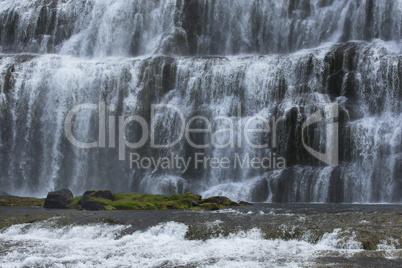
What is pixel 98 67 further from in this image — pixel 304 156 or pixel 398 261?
pixel 398 261

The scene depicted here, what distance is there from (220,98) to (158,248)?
20.4 m

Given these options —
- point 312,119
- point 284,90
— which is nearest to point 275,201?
point 312,119

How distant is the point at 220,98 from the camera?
116ft

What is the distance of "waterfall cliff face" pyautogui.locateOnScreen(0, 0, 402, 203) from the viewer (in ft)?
100

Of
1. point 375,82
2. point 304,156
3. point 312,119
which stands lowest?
point 304,156

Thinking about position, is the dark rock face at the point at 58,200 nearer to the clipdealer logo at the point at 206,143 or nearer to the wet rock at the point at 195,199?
the wet rock at the point at 195,199

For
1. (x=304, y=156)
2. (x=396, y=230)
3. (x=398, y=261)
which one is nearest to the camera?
(x=398, y=261)

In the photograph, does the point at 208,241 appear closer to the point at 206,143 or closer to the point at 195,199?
the point at 195,199

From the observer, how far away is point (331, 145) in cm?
3066

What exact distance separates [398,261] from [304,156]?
18.3 metres

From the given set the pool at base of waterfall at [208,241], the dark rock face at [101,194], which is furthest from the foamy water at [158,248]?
the dark rock face at [101,194]

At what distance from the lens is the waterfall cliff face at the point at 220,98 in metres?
30.5

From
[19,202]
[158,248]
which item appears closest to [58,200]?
[19,202]

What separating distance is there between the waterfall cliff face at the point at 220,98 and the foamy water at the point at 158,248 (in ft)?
45.0
